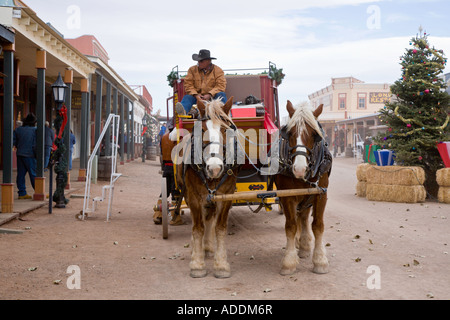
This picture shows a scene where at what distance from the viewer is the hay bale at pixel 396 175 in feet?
39.4

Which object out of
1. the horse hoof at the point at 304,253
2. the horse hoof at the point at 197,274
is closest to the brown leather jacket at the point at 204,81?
the horse hoof at the point at 304,253

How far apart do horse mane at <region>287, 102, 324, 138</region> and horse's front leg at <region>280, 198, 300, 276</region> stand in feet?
2.91

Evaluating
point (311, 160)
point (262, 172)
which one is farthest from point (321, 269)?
point (262, 172)

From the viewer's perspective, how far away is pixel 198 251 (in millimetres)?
5422

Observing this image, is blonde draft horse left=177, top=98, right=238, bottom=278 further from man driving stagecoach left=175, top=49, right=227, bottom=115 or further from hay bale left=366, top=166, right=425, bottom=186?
hay bale left=366, top=166, right=425, bottom=186

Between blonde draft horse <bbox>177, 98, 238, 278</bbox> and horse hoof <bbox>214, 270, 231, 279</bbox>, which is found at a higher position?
blonde draft horse <bbox>177, 98, 238, 278</bbox>

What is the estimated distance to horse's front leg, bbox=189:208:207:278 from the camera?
534 cm

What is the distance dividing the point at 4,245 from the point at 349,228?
587cm

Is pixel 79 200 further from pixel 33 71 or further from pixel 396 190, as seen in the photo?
pixel 396 190

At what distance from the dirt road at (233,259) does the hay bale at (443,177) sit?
1607 millimetres

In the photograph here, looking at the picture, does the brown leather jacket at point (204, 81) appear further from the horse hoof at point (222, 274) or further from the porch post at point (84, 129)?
the porch post at point (84, 129)

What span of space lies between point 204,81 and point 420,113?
26.3ft

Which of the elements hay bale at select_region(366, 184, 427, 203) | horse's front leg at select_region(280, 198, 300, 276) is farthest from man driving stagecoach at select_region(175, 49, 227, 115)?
hay bale at select_region(366, 184, 427, 203)

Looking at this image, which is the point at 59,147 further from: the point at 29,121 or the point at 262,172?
the point at 262,172
